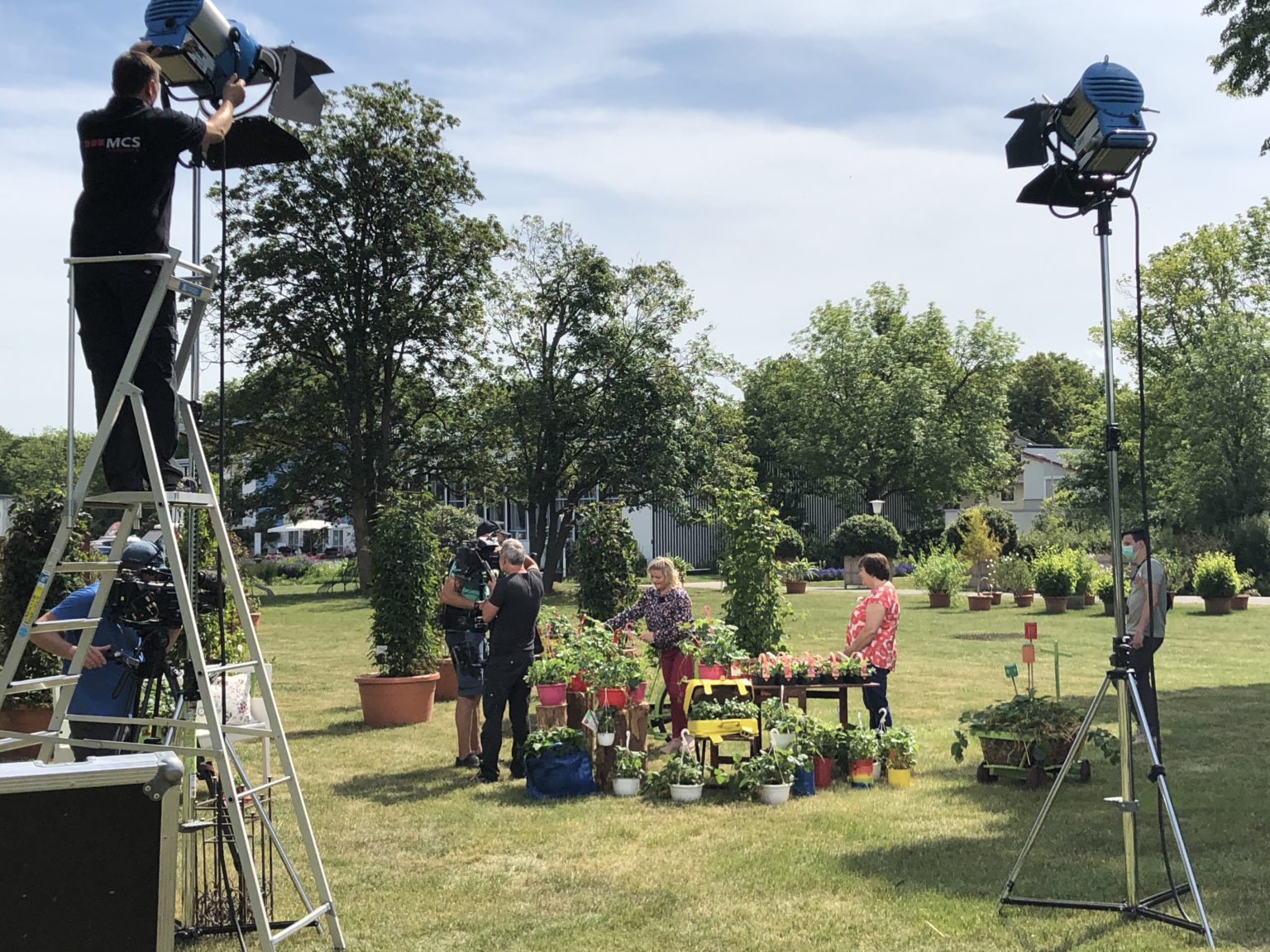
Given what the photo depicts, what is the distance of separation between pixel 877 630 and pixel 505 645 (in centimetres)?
275

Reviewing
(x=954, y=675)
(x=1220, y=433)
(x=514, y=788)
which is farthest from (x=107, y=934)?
(x=1220, y=433)

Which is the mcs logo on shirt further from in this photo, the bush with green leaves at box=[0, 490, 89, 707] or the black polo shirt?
the bush with green leaves at box=[0, 490, 89, 707]

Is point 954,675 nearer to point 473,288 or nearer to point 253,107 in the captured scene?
point 253,107

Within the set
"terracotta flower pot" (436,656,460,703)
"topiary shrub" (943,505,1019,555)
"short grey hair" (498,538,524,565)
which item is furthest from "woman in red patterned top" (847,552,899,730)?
"topiary shrub" (943,505,1019,555)

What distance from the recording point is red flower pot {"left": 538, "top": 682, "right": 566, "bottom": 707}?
344 inches

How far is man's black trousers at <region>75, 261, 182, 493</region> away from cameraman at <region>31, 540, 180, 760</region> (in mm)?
1089

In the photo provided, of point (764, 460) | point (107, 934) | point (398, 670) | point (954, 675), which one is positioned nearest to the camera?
point (107, 934)

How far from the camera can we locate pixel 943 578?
24594 millimetres

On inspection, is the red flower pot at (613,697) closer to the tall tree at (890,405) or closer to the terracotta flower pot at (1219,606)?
the terracotta flower pot at (1219,606)

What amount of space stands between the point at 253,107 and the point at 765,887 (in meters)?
4.23

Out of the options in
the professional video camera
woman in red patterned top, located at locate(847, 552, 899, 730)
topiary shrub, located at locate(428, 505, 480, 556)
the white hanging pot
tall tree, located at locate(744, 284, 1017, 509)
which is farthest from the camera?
tall tree, located at locate(744, 284, 1017, 509)

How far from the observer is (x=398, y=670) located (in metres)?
10.8

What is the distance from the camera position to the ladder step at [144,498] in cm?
403

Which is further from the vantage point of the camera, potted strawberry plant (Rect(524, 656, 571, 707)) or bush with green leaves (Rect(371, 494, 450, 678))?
bush with green leaves (Rect(371, 494, 450, 678))
